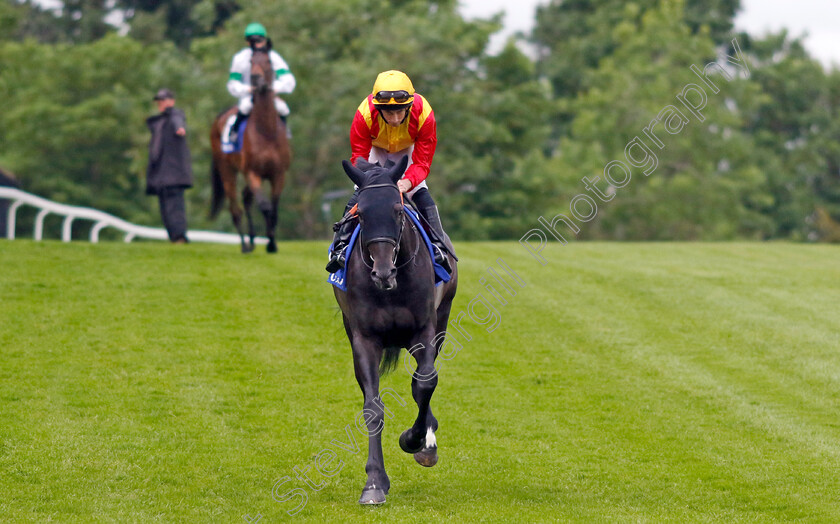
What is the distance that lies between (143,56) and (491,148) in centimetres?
1374

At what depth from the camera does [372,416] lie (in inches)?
326

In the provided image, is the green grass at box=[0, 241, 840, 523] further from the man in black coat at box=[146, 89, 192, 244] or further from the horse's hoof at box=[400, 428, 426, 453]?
the man in black coat at box=[146, 89, 192, 244]

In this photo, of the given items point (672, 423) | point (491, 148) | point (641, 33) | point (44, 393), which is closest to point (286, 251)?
point (44, 393)

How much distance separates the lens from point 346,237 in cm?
855

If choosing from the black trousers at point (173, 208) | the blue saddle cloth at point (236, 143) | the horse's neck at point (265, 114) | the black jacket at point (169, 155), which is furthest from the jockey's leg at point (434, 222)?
the black trousers at point (173, 208)

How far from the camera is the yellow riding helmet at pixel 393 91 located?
841cm

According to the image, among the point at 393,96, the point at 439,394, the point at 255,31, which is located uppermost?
the point at 255,31

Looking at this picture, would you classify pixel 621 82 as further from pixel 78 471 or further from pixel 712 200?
pixel 78 471

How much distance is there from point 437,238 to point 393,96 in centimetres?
122

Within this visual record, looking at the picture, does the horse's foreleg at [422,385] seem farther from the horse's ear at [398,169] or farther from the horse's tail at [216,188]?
the horse's tail at [216,188]

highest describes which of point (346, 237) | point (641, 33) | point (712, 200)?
point (641, 33)

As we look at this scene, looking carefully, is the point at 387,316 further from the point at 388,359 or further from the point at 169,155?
the point at 169,155

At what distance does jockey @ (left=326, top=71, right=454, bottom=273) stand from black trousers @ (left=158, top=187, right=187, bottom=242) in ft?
33.7

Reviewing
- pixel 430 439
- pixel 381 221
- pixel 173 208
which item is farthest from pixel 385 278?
pixel 173 208
